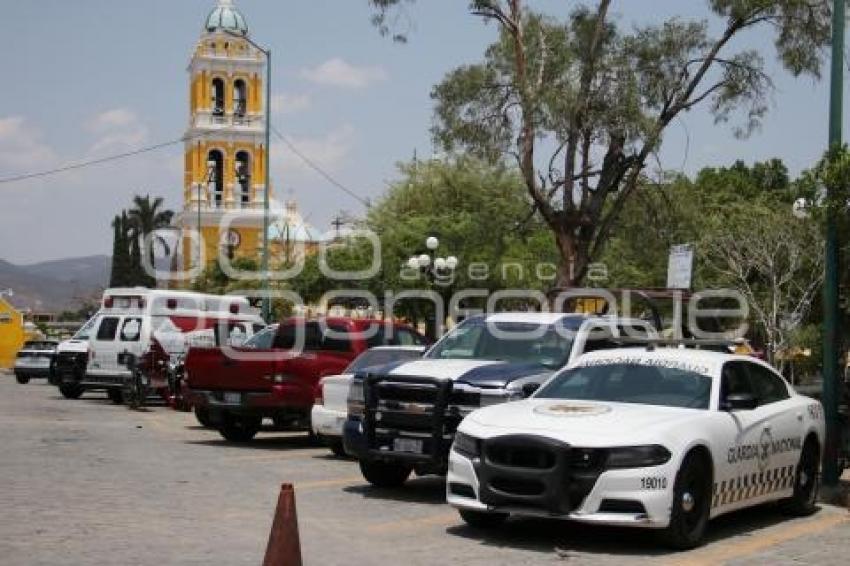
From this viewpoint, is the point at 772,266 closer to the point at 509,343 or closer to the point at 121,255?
the point at 509,343

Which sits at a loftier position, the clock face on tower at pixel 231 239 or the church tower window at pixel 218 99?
the church tower window at pixel 218 99

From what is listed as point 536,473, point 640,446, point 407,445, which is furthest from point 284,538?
point 407,445

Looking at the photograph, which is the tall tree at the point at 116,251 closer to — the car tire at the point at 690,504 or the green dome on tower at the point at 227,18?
the green dome on tower at the point at 227,18

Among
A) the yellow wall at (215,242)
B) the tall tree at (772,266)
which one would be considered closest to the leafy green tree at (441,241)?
the tall tree at (772,266)

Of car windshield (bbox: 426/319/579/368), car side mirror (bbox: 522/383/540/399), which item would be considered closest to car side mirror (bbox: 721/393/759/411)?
car side mirror (bbox: 522/383/540/399)

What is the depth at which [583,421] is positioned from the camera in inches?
376

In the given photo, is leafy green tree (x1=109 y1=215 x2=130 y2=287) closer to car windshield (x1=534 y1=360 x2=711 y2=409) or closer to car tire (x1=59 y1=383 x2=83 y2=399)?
car tire (x1=59 y1=383 x2=83 y2=399)

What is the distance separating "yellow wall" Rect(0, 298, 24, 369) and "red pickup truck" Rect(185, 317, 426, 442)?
42693 millimetres

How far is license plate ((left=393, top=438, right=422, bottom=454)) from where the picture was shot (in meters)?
11.8

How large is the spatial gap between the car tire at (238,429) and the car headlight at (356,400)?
19.3 feet

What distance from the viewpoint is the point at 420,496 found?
40.9 ft

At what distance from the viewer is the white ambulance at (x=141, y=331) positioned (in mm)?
26359

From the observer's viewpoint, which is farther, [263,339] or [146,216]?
[146,216]

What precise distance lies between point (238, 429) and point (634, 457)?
10.4 m
